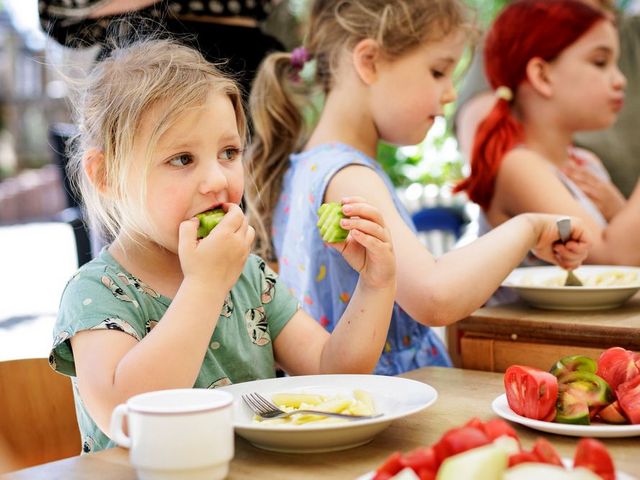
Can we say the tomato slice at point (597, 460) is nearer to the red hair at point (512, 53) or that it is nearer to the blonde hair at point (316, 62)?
the blonde hair at point (316, 62)

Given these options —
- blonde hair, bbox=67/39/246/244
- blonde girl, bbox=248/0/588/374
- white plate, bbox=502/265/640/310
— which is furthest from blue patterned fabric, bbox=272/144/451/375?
blonde hair, bbox=67/39/246/244

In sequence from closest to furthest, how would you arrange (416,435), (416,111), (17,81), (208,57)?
(416,435)
(416,111)
(208,57)
(17,81)

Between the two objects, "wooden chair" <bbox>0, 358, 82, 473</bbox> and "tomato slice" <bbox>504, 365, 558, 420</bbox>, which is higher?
"tomato slice" <bbox>504, 365, 558, 420</bbox>

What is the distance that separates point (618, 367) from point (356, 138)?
97 cm

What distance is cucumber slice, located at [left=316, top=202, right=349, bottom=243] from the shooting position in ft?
4.12

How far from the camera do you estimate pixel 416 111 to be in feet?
6.07

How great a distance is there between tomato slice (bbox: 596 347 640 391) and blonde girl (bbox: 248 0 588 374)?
0.46m

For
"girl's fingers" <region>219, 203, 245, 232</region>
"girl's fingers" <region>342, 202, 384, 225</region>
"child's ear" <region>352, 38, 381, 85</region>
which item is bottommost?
"girl's fingers" <region>342, 202, 384, 225</region>

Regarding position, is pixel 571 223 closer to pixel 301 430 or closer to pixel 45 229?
pixel 301 430

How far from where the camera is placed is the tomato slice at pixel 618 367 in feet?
3.44

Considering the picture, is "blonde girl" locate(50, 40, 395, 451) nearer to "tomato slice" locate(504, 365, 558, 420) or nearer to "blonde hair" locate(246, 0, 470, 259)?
"tomato slice" locate(504, 365, 558, 420)

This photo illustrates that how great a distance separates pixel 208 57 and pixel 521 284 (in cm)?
98

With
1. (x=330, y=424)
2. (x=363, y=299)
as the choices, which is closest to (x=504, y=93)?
(x=363, y=299)

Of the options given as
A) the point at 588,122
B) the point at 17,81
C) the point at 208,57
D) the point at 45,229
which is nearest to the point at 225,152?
the point at 208,57
